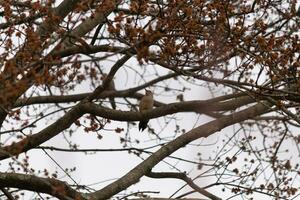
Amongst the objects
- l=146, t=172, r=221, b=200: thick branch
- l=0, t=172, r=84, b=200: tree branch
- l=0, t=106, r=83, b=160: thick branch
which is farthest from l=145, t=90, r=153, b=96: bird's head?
l=0, t=172, r=84, b=200: tree branch

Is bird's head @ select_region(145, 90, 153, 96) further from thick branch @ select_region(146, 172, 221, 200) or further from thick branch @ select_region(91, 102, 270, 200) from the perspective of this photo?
thick branch @ select_region(91, 102, 270, 200)

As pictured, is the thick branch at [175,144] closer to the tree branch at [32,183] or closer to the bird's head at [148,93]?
the tree branch at [32,183]

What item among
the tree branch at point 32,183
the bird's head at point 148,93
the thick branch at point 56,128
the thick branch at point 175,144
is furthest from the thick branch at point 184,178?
the bird's head at point 148,93

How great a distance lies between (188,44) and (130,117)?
4.71 ft

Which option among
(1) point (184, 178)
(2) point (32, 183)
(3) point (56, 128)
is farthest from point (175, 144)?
(2) point (32, 183)

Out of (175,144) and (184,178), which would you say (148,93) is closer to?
(184,178)

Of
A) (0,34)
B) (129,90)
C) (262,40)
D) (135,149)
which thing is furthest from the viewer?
(129,90)

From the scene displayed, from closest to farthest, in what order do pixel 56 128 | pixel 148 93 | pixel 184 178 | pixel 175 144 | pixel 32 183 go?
pixel 32 183 → pixel 56 128 → pixel 175 144 → pixel 184 178 → pixel 148 93

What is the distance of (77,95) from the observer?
8.22 m

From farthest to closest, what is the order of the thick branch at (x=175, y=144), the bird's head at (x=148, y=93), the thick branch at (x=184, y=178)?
1. the bird's head at (x=148, y=93)
2. the thick branch at (x=184, y=178)
3. the thick branch at (x=175, y=144)

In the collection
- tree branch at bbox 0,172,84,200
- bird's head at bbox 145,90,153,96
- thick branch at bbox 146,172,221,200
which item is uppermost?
bird's head at bbox 145,90,153,96

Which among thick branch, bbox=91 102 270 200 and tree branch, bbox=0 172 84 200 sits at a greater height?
thick branch, bbox=91 102 270 200

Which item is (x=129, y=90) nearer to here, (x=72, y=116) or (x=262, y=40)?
(x=72, y=116)

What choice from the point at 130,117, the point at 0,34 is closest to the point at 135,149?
the point at 130,117
